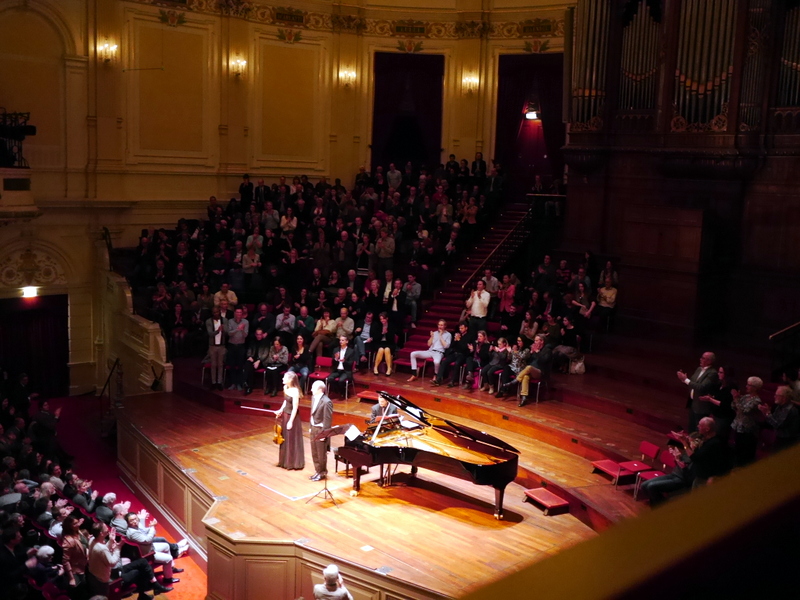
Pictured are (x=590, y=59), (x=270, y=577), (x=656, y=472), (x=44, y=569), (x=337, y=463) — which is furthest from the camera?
(x=590, y=59)

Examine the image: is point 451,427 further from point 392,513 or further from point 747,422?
point 747,422

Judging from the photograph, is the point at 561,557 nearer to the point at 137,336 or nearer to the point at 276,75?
the point at 137,336

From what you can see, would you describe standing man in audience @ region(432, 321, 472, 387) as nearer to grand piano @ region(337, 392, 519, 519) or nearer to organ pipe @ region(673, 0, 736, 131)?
grand piano @ region(337, 392, 519, 519)

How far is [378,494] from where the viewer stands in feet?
32.9

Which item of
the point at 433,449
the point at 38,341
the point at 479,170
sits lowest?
the point at 38,341

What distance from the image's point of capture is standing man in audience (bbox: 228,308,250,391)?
1380cm

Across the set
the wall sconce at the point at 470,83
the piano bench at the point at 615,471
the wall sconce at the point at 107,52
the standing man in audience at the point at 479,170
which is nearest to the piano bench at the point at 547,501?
the piano bench at the point at 615,471

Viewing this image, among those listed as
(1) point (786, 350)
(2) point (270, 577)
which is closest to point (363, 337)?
(2) point (270, 577)

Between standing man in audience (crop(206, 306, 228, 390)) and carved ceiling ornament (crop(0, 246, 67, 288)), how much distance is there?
543 cm

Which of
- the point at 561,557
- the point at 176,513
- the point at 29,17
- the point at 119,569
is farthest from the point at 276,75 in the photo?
the point at 561,557

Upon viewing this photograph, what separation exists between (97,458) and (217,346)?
2.65 metres

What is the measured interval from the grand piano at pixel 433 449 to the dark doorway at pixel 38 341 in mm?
10059

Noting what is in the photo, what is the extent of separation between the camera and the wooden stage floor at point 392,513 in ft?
26.6

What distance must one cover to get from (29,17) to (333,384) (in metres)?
10.1
